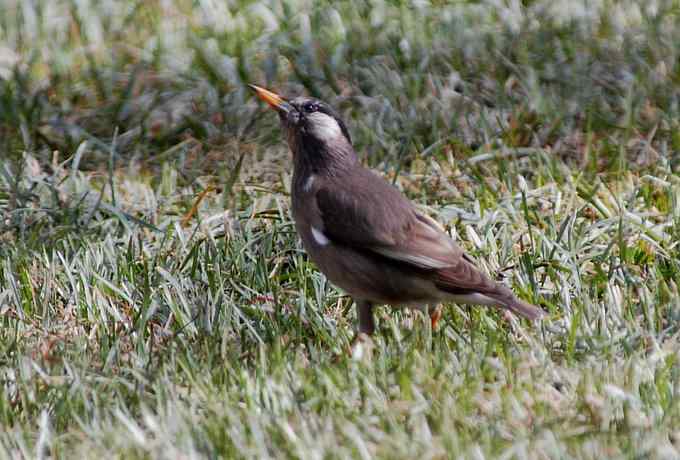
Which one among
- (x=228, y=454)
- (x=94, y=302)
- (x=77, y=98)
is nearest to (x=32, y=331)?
(x=94, y=302)

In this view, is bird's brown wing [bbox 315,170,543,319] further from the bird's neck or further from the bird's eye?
the bird's eye

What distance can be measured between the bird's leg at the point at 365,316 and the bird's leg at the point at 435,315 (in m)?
0.24

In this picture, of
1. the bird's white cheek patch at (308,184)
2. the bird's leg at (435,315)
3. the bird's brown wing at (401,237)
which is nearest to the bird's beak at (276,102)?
the bird's white cheek patch at (308,184)

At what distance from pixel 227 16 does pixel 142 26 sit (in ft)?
1.78

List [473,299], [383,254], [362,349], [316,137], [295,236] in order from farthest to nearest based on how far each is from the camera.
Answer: [295,236], [316,137], [383,254], [473,299], [362,349]

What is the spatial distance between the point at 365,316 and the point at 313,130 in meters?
0.91

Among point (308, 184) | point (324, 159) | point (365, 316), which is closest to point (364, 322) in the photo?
point (365, 316)

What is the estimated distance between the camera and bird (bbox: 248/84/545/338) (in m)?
5.17

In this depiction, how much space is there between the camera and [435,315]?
17.9 feet

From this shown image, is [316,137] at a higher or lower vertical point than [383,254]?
higher

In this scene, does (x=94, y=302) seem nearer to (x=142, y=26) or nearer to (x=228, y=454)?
(x=228, y=454)

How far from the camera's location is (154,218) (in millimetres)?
6578

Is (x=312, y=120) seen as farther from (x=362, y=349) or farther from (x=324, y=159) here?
(x=362, y=349)

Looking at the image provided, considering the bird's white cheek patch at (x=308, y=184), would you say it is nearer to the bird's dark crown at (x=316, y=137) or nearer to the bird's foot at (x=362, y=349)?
the bird's dark crown at (x=316, y=137)
